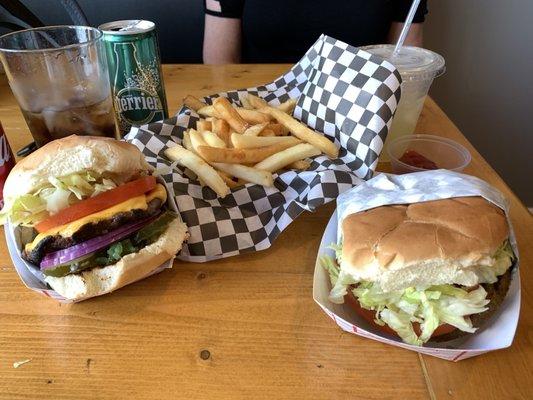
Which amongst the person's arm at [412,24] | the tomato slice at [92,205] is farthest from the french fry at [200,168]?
the person's arm at [412,24]

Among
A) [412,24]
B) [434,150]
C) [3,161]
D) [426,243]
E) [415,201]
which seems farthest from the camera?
[412,24]

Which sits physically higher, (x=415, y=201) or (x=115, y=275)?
(x=415, y=201)

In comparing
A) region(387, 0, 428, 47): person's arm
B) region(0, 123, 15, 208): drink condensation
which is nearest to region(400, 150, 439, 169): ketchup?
region(0, 123, 15, 208): drink condensation

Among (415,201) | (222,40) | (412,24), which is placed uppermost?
(415,201)

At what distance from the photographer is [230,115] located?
1552mm

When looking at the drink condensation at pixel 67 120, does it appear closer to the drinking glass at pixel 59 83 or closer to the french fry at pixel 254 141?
the drinking glass at pixel 59 83

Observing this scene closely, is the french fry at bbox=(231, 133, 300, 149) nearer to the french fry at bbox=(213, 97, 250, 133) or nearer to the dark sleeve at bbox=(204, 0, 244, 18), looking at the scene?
the french fry at bbox=(213, 97, 250, 133)

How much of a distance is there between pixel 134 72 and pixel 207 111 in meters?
0.30

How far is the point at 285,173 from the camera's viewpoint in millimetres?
1414

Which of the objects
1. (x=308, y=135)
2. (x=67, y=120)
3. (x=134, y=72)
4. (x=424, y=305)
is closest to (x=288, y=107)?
(x=308, y=135)

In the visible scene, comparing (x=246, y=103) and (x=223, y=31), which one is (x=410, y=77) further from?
(x=223, y=31)

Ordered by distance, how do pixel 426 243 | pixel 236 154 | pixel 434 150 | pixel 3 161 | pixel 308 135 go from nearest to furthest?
pixel 426 243, pixel 3 161, pixel 236 154, pixel 308 135, pixel 434 150

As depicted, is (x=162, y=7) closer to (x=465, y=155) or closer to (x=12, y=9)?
(x=12, y=9)

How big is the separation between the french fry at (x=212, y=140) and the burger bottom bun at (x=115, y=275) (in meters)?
0.42
